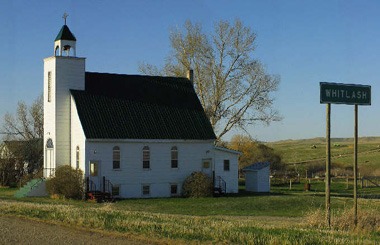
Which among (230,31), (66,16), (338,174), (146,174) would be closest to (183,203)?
(146,174)

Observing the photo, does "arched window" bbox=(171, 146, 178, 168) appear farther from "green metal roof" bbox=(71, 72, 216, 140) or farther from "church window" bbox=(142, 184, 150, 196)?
"church window" bbox=(142, 184, 150, 196)

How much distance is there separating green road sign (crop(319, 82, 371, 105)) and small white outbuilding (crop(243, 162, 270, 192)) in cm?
3109

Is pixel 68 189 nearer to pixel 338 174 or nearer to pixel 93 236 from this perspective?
pixel 93 236

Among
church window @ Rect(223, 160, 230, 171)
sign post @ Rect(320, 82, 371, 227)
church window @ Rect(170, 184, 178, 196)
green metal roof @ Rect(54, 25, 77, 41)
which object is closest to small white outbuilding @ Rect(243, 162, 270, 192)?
church window @ Rect(223, 160, 230, 171)

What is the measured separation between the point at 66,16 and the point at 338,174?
3914 cm

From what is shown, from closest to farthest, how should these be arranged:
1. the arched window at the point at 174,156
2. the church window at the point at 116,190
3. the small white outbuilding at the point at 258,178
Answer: the church window at the point at 116,190 → the arched window at the point at 174,156 → the small white outbuilding at the point at 258,178

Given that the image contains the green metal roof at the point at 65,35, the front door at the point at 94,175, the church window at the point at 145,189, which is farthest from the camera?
the green metal roof at the point at 65,35

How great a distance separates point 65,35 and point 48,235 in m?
29.8

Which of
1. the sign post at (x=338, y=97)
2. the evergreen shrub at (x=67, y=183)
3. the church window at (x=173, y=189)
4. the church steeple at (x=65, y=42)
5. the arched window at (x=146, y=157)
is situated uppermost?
the church steeple at (x=65, y=42)

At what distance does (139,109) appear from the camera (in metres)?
42.8

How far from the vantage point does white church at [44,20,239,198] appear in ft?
130

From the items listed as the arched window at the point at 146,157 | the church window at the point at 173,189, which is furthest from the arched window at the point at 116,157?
the church window at the point at 173,189

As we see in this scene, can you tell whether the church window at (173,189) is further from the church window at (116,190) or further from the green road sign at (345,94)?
the green road sign at (345,94)

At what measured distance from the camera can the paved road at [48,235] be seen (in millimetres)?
13398
